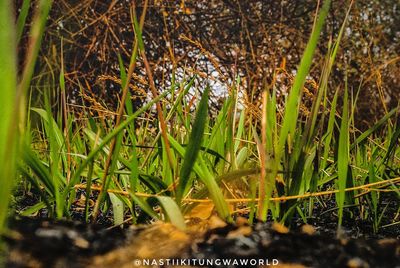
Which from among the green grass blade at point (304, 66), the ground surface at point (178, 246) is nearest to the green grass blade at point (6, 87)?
the ground surface at point (178, 246)

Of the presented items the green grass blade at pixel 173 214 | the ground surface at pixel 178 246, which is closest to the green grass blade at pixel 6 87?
the ground surface at pixel 178 246

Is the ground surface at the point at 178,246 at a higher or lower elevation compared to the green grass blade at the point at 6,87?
lower

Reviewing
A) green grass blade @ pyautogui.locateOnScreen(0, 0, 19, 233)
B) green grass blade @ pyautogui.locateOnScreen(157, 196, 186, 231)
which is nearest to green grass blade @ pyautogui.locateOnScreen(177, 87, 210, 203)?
green grass blade @ pyautogui.locateOnScreen(157, 196, 186, 231)

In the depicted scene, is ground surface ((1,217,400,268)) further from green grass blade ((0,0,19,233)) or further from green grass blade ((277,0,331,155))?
green grass blade ((277,0,331,155))

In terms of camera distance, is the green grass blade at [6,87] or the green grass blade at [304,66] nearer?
the green grass blade at [6,87]

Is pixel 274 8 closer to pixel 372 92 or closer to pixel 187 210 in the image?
pixel 372 92

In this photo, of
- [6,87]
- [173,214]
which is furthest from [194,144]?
[6,87]

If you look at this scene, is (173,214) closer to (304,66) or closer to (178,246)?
(178,246)

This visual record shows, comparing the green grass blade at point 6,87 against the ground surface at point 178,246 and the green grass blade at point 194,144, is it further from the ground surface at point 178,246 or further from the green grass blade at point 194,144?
the green grass blade at point 194,144

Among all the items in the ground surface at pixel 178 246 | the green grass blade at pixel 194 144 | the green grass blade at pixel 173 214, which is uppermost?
the green grass blade at pixel 194 144
